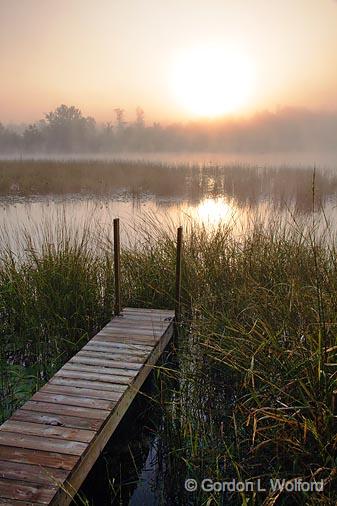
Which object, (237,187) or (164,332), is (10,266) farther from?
(237,187)

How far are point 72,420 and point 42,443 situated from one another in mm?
216

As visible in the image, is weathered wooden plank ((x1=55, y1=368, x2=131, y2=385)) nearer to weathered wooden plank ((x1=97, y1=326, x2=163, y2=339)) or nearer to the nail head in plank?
the nail head in plank

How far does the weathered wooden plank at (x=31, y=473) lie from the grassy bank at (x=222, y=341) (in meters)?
0.62

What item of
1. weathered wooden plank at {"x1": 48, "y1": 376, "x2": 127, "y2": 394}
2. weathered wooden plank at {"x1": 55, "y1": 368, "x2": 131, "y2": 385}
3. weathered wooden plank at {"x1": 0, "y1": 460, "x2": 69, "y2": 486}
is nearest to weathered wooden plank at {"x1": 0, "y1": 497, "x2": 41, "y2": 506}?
weathered wooden plank at {"x1": 0, "y1": 460, "x2": 69, "y2": 486}

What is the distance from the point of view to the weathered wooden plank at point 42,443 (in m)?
1.88

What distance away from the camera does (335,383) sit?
1871 millimetres

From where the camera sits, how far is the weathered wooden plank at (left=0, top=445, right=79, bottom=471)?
178cm

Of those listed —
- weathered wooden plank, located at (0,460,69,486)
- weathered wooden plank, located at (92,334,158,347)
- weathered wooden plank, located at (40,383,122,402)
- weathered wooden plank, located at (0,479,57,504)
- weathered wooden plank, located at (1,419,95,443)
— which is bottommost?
weathered wooden plank, located at (92,334,158,347)

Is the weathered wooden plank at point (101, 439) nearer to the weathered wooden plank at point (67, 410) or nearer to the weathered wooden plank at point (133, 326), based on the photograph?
the weathered wooden plank at point (67, 410)

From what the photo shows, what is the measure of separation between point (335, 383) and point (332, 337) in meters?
0.33

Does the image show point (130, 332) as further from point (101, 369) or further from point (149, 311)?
point (101, 369)

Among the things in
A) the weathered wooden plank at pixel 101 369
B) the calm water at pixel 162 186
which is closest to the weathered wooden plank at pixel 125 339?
the weathered wooden plank at pixel 101 369

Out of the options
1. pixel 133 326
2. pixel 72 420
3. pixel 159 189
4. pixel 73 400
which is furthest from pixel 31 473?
pixel 159 189

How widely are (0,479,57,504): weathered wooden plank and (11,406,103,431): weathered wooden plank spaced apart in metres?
0.41
